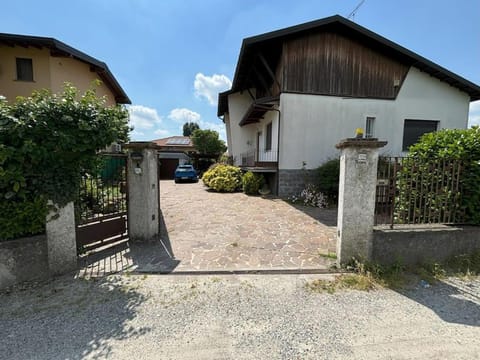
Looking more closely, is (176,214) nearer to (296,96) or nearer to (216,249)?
(216,249)

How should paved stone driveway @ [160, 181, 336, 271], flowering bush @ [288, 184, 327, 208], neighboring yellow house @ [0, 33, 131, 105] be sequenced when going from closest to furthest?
paved stone driveway @ [160, 181, 336, 271] → flowering bush @ [288, 184, 327, 208] → neighboring yellow house @ [0, 33, 131, 105]

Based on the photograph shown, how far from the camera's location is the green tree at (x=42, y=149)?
2859 mm

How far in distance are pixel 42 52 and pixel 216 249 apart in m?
12.7

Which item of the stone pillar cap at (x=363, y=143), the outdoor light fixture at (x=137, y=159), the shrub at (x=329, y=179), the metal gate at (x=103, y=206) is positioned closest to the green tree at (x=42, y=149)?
the metal gate at (x=103, y=206)

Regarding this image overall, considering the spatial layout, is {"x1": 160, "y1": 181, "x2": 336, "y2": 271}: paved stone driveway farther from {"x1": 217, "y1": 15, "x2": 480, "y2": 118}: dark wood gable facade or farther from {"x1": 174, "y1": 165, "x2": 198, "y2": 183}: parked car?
{"x1": 174, "y1": 165, "x2": 198, "y2": 183}: parked car

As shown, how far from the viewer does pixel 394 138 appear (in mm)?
10484

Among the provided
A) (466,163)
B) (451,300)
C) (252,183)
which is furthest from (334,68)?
(451,300)

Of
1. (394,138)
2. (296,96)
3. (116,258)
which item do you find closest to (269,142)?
(296,96)

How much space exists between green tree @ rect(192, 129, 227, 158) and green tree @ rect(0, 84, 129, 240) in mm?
19549

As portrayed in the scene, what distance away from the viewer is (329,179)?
8852mm

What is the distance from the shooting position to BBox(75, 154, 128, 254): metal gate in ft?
12.7

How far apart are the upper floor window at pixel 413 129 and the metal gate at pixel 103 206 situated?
1206cm

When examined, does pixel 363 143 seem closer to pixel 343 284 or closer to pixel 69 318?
pixel 343 284

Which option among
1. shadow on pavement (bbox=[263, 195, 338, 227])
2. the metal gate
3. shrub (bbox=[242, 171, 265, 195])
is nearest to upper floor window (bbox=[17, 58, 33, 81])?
the metal gate
